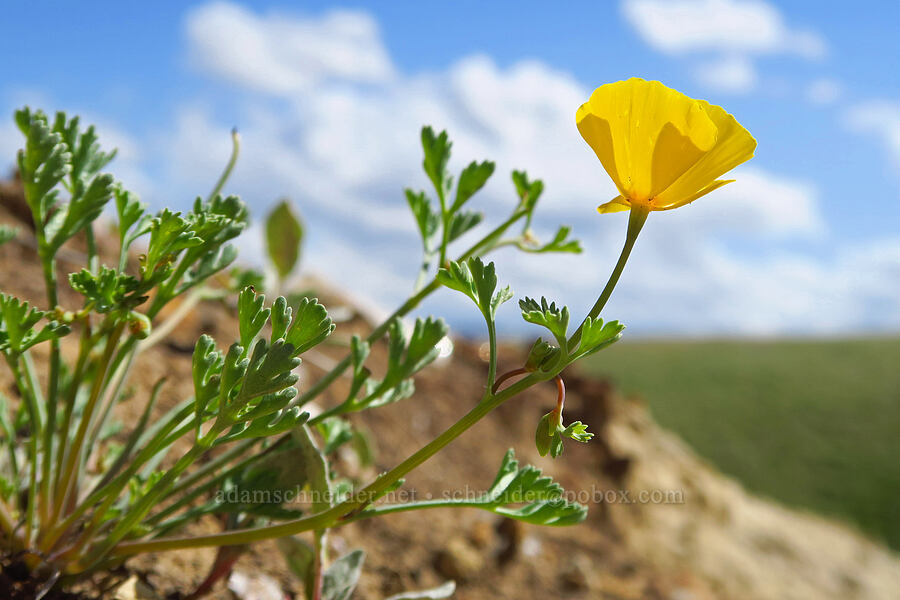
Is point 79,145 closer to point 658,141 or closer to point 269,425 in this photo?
point 269,425

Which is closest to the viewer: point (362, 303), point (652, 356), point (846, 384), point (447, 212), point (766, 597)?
point (447, 212)

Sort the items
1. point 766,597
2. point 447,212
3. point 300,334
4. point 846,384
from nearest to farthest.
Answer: point 300,334, point 447,212, point 766,597, point 846,384

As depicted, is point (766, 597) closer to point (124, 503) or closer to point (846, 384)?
point (124, 503)

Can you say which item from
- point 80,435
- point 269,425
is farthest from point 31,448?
point 269,425

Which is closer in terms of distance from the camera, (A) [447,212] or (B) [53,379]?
(B) [53,379]

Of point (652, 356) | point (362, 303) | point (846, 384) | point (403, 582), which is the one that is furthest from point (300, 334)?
point (652, 356)
